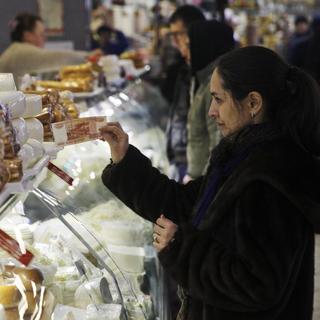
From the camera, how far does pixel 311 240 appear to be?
6.61ft

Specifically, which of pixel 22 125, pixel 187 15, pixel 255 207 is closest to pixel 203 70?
pixel 187 15

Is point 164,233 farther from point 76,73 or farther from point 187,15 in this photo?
point 187,15

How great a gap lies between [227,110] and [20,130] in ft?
A: 2.16

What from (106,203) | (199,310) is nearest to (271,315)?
(199,310)

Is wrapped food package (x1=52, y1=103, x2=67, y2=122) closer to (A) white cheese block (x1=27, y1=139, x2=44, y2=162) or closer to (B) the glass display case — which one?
(B) the glass display case

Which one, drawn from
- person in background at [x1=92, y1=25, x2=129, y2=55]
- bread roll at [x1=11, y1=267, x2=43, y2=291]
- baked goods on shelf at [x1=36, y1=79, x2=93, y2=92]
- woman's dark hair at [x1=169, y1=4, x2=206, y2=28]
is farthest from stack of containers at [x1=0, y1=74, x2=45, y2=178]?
person in background at [x1=92, y1=25, x2=129, y2=55]

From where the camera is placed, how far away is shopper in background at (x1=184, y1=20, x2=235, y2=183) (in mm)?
4117

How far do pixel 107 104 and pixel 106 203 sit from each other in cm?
110

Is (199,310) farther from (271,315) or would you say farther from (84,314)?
(84,314)

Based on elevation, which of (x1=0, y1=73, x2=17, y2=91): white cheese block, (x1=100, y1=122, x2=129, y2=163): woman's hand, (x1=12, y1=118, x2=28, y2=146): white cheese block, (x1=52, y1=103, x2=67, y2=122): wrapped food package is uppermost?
(x1=0, y1=73, x2=17, y2=91): white cheese block

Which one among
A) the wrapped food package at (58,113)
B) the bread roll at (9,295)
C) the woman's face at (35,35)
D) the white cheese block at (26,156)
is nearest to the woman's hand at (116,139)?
the wrapped food package at (58,113)

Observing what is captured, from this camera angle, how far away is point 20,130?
69.9 inches

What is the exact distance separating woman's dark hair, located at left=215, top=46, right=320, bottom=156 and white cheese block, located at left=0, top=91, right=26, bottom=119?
633mm

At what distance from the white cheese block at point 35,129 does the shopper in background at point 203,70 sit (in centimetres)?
210
